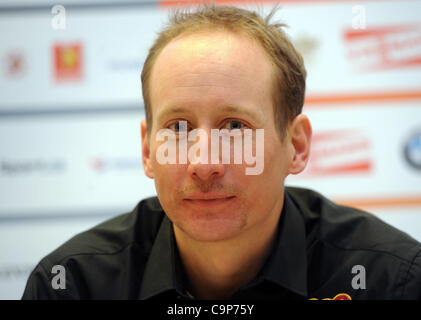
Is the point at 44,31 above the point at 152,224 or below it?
above

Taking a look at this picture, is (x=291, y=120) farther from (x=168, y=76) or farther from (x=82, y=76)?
(x=82, y=76)

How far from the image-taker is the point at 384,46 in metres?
2.55

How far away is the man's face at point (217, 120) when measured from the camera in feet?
3.82

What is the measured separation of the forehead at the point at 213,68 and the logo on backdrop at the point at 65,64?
1453 mm

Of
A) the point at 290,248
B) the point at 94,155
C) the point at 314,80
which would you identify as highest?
the point at 314,80

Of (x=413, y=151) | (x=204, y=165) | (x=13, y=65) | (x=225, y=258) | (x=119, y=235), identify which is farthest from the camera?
(x=13, y=65)

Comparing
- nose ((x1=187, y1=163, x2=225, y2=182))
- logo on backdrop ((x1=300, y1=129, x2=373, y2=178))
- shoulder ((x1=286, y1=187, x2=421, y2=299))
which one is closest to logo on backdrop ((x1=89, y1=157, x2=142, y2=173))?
logo on backdrop ((x1=300, y1=129, x2=373, y2=178))

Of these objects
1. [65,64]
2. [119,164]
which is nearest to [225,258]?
[119,164]

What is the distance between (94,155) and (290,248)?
5.00 feet

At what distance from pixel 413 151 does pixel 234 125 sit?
168cm

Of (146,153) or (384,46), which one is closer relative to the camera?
(146,153)

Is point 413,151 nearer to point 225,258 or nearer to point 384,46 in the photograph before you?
point 384,46

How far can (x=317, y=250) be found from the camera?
1406 mm
